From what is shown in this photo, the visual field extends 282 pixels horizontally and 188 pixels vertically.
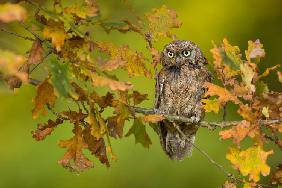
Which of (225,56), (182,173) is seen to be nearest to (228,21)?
(182,173)

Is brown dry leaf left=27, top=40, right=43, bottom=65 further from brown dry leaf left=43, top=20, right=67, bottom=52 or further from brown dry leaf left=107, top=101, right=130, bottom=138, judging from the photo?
brown dry leaf left=107, top=101, right=130, bottom=138

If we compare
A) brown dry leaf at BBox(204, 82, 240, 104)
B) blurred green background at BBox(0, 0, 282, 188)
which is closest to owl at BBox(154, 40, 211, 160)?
brown dry leaf at BBox(204, 82, 240, 104)

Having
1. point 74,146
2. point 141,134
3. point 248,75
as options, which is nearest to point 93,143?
point 74,146

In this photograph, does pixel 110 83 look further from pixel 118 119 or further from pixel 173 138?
pixel 173 138

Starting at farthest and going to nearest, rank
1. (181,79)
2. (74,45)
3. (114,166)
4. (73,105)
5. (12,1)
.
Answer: (114,166) → (73,105) → (181,79) → (74,45) → (12,1)

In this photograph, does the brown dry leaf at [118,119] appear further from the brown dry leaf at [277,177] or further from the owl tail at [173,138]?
the owl tail at [173,138]

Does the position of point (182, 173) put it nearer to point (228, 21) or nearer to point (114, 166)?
point (114, 166)

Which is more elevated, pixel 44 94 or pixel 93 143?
pixel 44 94
